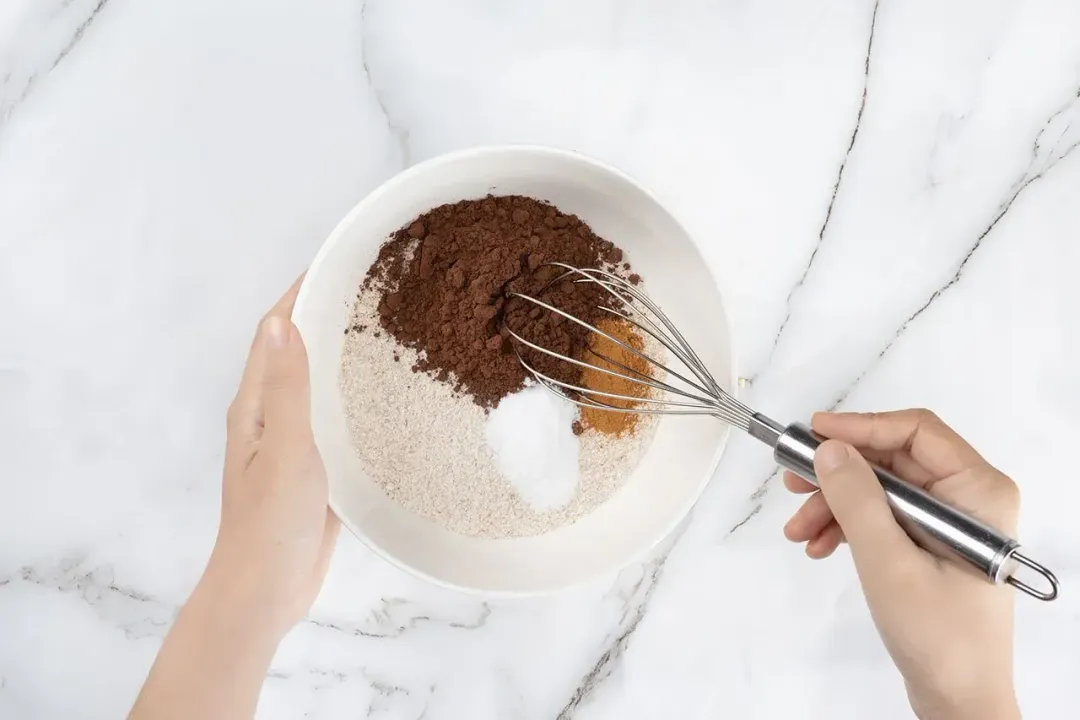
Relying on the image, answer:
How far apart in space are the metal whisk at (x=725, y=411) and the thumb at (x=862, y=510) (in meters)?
0.02

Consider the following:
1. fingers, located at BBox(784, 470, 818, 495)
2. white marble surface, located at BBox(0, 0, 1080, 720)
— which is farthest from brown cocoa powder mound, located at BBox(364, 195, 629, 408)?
fingers, located at BBox(784, 470, 818, 495)

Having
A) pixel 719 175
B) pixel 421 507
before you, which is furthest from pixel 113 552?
pixel 719 175

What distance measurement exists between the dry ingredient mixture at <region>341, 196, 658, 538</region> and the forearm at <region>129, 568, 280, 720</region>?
0.64ft

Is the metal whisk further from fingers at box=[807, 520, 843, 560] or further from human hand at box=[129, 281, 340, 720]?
human hand at box=[129, 281, 340, 720]

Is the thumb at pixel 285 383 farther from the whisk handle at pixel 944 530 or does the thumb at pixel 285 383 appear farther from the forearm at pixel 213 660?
the whisk handle at pixel 944 530

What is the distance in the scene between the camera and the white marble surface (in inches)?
33.8

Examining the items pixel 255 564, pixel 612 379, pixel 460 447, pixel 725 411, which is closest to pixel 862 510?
pixel 725 411

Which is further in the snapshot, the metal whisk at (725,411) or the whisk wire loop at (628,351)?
the whisk wire loop at (628,351)

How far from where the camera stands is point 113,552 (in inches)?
34.4

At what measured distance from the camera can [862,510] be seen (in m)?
0.61

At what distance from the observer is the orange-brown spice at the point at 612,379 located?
2.75ft

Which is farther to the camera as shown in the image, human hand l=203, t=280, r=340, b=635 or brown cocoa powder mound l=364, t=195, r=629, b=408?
brown cocoa powder mound l=364, t=195, r=629, b=408

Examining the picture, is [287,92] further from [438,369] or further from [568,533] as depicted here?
[568,533]

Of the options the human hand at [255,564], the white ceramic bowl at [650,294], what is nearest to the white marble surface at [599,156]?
the white ceramic bowl at [650,294]
